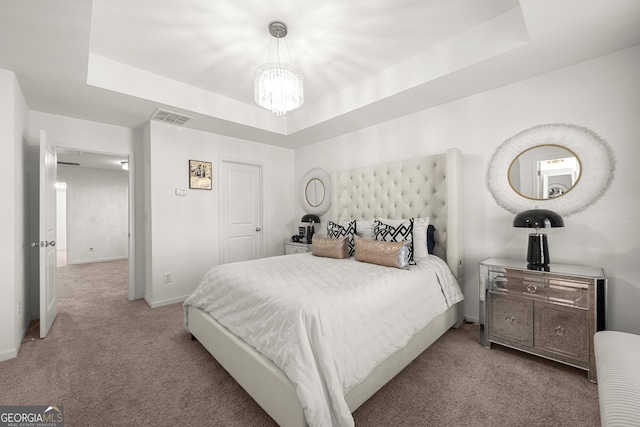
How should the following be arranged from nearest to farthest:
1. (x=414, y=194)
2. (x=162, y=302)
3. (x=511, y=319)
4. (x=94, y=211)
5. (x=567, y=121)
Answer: (x=511, y=319) → (x=567, y=121) → (x=414, y=194) → (x=162, y=302) → (x=94, y=211)

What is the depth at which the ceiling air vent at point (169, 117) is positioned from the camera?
321cm

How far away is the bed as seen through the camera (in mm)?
1366

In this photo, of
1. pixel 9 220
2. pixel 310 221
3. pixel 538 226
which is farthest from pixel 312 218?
pixel 9 220

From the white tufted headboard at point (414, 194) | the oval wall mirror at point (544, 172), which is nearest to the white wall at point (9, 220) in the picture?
the white tufted headboard at point (414, 194)

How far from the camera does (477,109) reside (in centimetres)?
282

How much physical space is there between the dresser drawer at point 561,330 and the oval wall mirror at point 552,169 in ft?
2.79

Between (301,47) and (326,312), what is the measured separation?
2287 mm

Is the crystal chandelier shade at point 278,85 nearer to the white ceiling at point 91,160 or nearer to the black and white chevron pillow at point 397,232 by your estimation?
the black and white chevron pillow at point 397,232

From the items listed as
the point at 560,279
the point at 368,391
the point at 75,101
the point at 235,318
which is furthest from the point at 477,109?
the point at 75,101

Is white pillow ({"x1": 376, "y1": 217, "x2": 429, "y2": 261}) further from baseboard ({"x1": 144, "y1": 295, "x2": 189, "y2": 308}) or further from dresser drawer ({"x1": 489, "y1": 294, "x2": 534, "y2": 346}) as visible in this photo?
baseboard ({"x1": 144, "y1": 295, "x2": 189, "y2": 308})

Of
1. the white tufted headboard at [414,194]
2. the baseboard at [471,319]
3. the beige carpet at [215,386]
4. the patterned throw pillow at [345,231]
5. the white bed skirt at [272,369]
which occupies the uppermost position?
the white tufted headboard at [414,194]

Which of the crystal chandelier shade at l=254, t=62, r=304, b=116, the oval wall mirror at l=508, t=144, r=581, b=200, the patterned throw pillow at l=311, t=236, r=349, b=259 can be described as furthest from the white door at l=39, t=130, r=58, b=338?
the oval wall mirror at l=508, t=144, r=581, b=200

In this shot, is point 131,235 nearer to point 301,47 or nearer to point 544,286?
point 301,47

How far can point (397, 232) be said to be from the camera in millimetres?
2799
